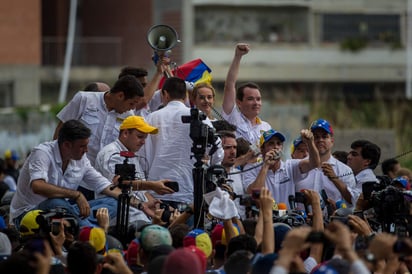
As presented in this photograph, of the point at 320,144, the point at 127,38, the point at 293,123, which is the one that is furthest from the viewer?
the point at 127,38

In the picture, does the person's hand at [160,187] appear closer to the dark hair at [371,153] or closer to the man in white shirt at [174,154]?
the man in white shirt at [174,154]

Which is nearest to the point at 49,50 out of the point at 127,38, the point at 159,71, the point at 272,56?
the point at 127,38

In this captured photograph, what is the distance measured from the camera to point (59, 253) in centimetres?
1102

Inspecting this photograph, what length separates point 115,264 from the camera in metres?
9.59

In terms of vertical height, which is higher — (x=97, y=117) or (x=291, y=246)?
(x=97, y=117)

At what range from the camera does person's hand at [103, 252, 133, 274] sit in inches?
375

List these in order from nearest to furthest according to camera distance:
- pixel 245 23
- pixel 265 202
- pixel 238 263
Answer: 1. pixel 238 263
2. pixel 265 202
3. pixel 245 23

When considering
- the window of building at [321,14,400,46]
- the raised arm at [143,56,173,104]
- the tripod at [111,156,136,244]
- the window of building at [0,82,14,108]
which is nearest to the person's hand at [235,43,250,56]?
the raised arm at [143,56,173,104]

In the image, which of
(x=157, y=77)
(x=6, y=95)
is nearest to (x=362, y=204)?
(x=157, y=77)

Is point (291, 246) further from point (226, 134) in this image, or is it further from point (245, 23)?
point (245, 23)

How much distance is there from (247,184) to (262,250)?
4124 millimetres

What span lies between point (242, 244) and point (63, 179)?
2.85m

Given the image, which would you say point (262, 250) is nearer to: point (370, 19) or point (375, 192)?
point (375, 192)

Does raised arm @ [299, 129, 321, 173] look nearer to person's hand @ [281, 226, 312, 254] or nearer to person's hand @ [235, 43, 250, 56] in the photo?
person's hand @ [235, 43, 250, 56]
